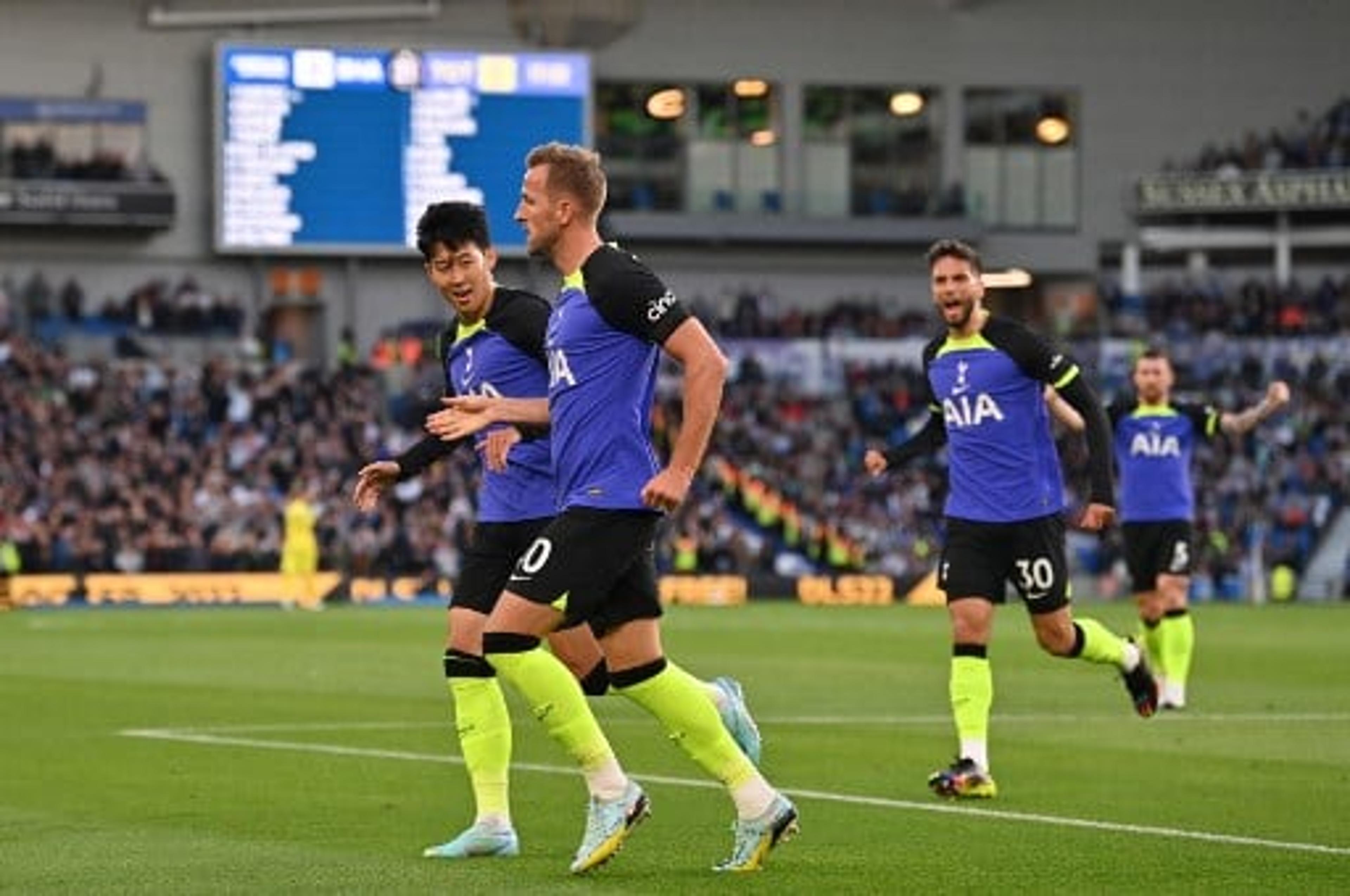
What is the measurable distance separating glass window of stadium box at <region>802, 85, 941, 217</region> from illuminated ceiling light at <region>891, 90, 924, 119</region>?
0.05 ft

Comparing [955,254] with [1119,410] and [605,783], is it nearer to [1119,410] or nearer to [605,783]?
A: [605,783]

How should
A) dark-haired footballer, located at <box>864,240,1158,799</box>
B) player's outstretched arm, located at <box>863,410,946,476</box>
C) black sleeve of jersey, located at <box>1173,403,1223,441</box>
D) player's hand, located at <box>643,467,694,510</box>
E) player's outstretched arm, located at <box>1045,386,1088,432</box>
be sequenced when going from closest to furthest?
player's hand, located at <box>643,467,694,510</box>
dark-haired footballer, located at <box>864,240,1158,799</box>
player's outstretched arm, located at <box>863,410,946,476</box>
player's outstretched arm, located at <box>1045,386,1088,432</box>
black sleeve of jersey, located at <box>1173,403,1223,441</box>

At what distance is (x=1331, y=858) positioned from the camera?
11758 millimetres

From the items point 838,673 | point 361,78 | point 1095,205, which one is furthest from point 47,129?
point 838,673

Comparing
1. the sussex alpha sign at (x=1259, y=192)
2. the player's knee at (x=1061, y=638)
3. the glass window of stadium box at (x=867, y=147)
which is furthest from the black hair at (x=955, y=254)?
the sussex alpha sign at (x=1259, y=192)

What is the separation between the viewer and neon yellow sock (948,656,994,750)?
14992 mm

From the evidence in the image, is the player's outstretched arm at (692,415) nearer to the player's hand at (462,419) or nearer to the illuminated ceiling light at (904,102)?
Result: the player's hand at (462,419)

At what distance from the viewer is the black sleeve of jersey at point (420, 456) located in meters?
12.6

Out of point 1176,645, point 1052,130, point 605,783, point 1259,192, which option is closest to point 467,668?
point 605,783

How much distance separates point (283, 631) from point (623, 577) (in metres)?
26.9

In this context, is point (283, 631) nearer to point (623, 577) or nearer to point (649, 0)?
point (623, 577)

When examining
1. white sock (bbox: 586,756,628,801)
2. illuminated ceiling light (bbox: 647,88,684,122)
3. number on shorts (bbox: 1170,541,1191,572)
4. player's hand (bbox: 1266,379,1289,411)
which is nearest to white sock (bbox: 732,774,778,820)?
white sock (bbox: 586,756,628,801)

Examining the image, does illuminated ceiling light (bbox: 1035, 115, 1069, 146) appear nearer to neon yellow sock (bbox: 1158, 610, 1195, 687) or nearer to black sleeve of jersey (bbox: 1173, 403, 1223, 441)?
black sleeve of jersey (bbox: 1173, 403, 1223, 441)

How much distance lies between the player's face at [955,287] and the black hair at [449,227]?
3.53 metres
